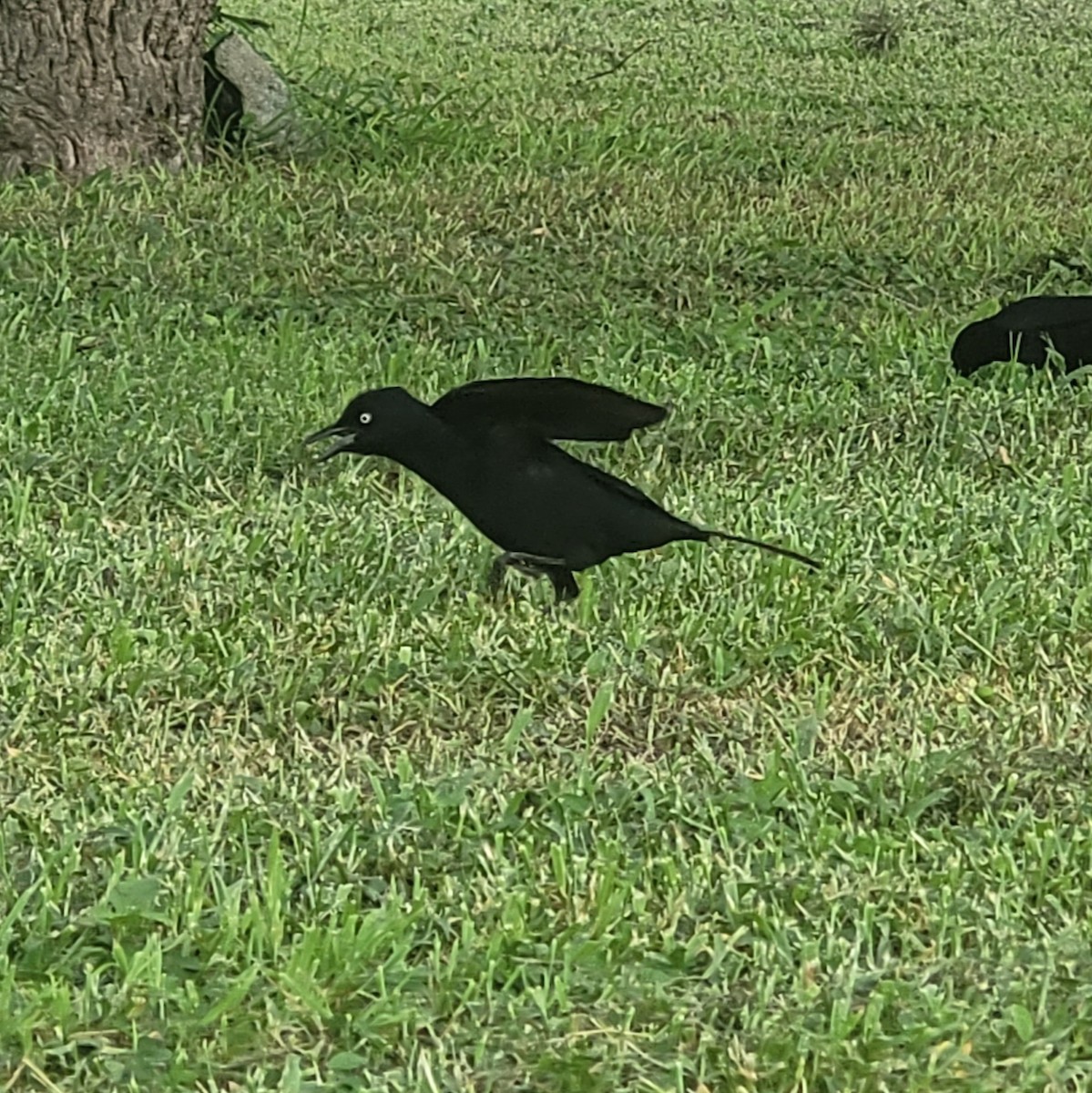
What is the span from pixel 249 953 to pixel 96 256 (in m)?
3.67

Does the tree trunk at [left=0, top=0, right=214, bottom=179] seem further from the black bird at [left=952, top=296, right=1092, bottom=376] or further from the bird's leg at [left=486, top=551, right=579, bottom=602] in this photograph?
the bird's leg at [left=486, top=551, right=579, bottom=602]

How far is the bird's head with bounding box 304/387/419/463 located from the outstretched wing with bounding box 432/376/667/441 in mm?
62

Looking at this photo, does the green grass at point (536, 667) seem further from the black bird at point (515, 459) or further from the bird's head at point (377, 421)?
the bird's head at point (377, 421)

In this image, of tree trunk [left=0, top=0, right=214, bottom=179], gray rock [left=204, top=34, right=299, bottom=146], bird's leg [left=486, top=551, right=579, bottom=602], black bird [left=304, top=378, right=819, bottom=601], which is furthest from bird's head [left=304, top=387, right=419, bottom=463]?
gray rock [left=204, top=34, right=299, bottom=146]

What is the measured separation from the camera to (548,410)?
3.44 m

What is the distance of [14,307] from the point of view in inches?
216

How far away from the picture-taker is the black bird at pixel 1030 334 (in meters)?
5.06

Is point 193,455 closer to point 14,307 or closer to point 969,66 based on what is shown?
point 14,307

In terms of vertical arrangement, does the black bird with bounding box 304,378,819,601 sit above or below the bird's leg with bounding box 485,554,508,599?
above

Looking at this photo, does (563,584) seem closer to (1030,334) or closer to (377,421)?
(377,421)

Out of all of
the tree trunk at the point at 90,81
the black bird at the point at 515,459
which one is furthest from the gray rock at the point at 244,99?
the black bird at the point at 515,459

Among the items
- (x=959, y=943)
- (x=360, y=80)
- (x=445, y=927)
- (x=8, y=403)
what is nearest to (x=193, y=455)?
(x=8, y=403)

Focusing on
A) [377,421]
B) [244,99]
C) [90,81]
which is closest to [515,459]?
[377,421]

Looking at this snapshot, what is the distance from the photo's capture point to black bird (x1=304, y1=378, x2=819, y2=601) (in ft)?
11.3
